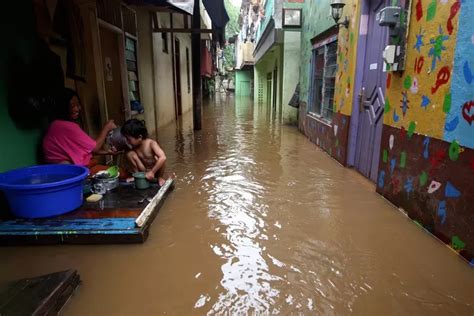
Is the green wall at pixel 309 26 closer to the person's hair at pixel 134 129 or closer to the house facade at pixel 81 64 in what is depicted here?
the house facade at pixel 81 64

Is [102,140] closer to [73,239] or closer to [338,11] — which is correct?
[73,239]

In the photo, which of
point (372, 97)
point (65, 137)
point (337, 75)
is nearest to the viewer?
point (65, 137)

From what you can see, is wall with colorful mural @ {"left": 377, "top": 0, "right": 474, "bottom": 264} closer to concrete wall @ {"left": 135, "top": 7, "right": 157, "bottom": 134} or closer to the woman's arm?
the woman's arm

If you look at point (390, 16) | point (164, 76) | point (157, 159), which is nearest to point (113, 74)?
point (157, 159)

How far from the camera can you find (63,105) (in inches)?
146

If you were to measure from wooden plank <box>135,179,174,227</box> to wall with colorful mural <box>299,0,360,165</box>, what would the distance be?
325 centimetres

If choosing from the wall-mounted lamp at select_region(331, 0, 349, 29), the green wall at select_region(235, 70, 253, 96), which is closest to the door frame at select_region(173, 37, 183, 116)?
the wall-mounted lamp at select_region(331, 0, 349, 29)

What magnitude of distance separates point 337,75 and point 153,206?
4373 mm

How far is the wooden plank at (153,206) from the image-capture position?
306 cm

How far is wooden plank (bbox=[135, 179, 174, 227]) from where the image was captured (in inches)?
121

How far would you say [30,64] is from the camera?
3471 millimetres

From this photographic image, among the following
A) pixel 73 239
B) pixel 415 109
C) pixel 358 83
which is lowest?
pixel 73 239

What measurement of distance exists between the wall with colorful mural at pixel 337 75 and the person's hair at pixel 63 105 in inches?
163

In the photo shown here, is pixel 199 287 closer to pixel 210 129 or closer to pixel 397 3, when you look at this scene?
pixel 397 3
